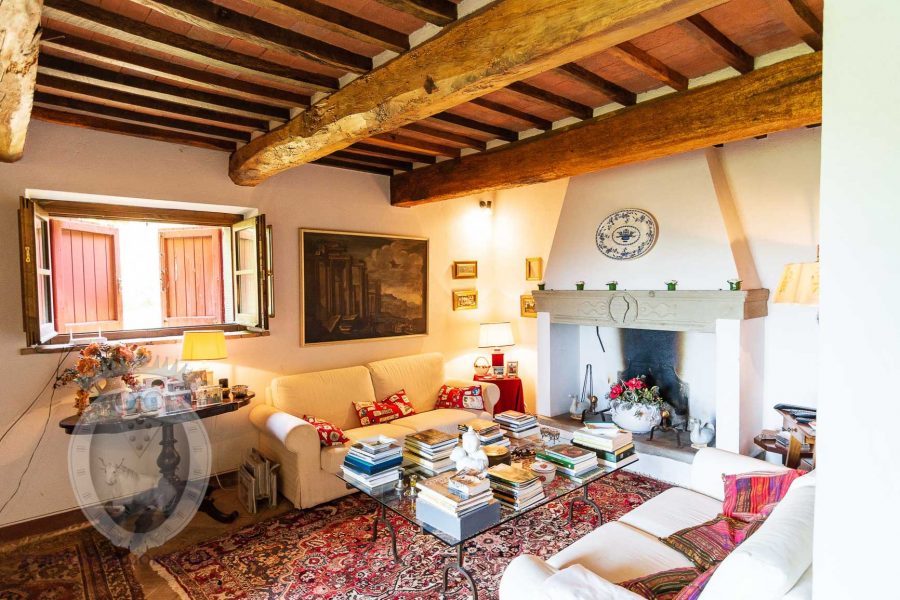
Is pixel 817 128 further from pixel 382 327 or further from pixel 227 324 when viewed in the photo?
pixel 227 324

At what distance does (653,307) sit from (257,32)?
3.28 meters

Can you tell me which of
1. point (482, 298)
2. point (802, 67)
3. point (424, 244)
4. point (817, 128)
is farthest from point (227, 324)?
point (817, 128)

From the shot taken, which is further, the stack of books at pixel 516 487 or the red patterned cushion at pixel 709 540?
the stack of books at pixel 516 487

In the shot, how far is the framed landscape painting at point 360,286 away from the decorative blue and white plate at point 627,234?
1766mm

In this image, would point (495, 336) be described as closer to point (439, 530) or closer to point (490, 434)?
point (490, 434)

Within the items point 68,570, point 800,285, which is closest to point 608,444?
point 800,285

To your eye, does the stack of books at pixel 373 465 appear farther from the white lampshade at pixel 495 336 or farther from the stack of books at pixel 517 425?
the white lampshade at pixel 495 336

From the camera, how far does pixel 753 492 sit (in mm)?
2189

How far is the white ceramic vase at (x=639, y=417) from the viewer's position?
3936 mm

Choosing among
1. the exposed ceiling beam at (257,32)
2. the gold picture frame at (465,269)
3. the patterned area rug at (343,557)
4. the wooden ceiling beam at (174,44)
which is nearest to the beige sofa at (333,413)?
the patterned area rug at (343,557)

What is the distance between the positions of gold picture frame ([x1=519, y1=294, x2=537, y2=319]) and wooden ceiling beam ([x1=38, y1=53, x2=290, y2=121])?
316 cm

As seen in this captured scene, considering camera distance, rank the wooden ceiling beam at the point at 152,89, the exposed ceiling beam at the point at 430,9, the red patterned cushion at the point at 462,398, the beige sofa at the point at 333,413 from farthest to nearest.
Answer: the red patterned cushion at the point at 462,398
the beige sofa at the point at 333,413
the wooden ceiling beam at the point at 152,89
the exposed ceiling beam at the point at 430,9

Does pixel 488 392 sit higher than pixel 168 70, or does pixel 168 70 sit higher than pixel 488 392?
pixel 168 70

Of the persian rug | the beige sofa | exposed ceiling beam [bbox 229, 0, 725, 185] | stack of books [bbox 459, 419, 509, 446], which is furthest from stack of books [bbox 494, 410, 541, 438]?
the persian rug
